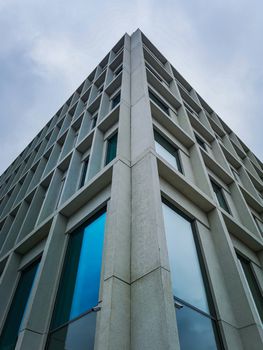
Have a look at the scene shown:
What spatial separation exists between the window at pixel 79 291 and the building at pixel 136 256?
3 cm

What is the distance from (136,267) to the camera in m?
5.18

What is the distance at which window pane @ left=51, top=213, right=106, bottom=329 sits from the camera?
20.0 ft

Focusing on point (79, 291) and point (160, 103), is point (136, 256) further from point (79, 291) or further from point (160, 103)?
point (160, 103)

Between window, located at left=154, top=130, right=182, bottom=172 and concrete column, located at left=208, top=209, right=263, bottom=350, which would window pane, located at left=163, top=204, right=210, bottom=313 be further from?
window, located at left=154, top=130, right=182, bottom=172

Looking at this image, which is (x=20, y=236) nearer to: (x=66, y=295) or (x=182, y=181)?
(x=66, y=295)

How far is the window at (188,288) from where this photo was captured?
5.27 meters

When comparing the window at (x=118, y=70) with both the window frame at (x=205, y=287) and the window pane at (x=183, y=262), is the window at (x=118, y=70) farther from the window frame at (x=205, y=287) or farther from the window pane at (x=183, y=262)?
the window pane at (x=183, y=262)

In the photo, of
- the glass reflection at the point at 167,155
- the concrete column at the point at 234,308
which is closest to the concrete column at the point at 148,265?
the glass reflection at the point at 167,155

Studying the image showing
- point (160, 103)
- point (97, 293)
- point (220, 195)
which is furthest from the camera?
point (160, 103)

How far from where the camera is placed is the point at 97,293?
5.80 m

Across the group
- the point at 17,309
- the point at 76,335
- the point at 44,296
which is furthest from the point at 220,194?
the point at 17,309

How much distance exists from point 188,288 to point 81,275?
8.51 ft

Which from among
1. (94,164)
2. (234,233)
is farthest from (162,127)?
(234,233)

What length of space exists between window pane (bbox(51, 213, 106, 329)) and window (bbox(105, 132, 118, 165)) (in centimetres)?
299
